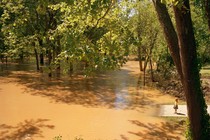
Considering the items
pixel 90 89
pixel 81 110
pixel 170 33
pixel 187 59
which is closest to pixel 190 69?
pixel 187 59

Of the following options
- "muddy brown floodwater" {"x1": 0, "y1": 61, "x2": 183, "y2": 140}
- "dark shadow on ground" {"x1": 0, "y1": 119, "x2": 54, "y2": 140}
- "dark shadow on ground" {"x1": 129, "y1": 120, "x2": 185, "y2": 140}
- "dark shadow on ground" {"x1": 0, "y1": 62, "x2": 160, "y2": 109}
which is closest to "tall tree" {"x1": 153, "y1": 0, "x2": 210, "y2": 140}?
"dark shadow on ground" {"x1": 129, "y1": 120, "x2": 185, "y2": 140}

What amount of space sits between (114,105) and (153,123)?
158 inches

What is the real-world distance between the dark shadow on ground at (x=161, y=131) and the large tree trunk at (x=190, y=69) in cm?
633

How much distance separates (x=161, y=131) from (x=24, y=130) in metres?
6.32

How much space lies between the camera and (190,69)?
554cm

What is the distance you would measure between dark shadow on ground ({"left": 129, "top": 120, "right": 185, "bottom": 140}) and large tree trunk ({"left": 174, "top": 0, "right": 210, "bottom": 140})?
6331 millimetres

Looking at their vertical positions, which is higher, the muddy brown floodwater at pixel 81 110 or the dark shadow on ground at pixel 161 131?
the muddy brown floodwater at pixel 81 110

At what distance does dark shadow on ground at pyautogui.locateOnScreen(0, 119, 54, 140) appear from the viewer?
12664mm

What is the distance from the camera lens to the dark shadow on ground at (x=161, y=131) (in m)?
12.7

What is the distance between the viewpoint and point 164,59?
996 inches

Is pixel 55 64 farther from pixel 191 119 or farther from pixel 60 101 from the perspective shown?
pixel 60 101

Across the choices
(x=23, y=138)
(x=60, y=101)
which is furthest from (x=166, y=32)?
(x=60, y=101)

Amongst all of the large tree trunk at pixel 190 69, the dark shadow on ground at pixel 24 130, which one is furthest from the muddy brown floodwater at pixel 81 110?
the large tree trunk at pixel 190 69

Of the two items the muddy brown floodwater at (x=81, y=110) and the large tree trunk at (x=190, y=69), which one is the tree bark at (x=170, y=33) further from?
the muddy brown floodwater at (x=81, y=110)
